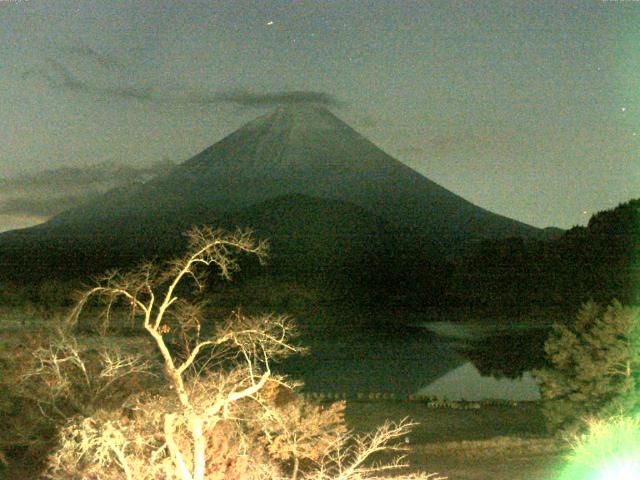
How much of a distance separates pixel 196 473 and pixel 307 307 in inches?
1862

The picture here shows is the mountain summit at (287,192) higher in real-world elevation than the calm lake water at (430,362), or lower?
higher

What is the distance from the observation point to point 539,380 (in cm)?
1819

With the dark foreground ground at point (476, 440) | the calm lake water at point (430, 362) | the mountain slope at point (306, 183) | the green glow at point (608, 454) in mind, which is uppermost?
the mountain slope at point (306, 183)

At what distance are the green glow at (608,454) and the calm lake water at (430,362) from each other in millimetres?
16588

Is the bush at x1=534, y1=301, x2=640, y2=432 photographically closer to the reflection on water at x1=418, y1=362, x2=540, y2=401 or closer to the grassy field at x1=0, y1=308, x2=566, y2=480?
the grassy field at x1=0, y1=308, x2=566, y2=480

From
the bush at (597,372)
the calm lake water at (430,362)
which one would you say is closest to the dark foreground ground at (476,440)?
the bush at (597,372)

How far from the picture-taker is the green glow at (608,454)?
10297mm

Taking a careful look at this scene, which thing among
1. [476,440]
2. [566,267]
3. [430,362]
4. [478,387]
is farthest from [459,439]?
[566,267]

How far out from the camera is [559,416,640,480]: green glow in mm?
10297

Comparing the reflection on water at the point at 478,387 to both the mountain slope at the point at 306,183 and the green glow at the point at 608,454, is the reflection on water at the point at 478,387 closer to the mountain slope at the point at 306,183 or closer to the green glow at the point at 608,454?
the green glow at the point at 608,454

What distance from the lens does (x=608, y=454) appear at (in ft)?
35.8

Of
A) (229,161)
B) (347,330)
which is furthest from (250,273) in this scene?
(229,161)

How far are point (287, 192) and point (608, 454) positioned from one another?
131 metres

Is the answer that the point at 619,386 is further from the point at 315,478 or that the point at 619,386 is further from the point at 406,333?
the point at 406,333
